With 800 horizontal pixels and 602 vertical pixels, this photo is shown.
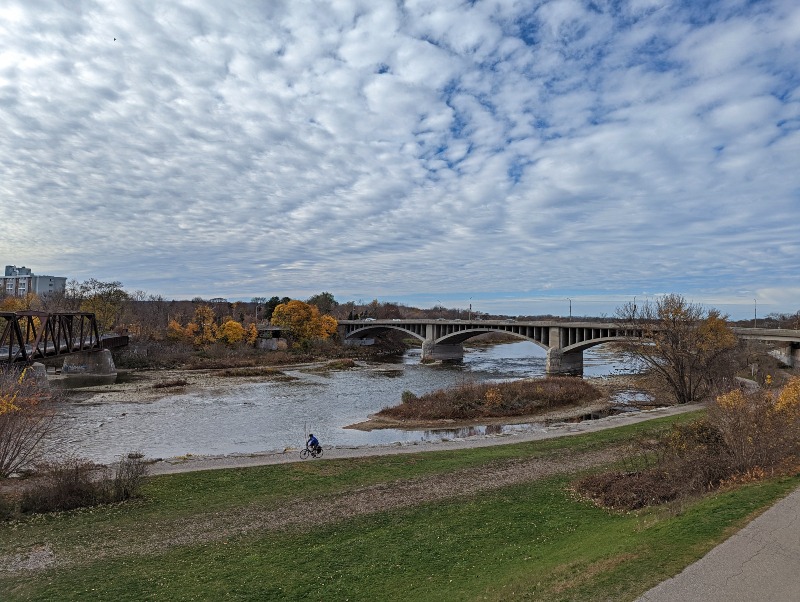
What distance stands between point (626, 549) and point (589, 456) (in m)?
11.9

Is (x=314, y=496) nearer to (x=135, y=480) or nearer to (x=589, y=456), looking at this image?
(x=135, y=480)

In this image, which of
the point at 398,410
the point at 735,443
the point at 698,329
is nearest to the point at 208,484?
the point at 735,443

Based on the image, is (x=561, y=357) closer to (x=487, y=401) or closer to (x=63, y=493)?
(x=487, y=401)

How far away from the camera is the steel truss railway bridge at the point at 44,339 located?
3962cm

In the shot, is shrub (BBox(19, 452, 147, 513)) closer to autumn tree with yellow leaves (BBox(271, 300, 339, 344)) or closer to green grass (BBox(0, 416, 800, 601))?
green grass (BBox(0, 416, 800, 601))

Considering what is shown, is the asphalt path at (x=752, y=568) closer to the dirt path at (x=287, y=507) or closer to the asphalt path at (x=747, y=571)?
the asphalt path at (x=747, y=571)

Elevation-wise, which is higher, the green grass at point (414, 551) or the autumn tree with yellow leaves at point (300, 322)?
the autumn tree with yellow leaves at point (300, 322)

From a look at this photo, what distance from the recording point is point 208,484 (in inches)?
717

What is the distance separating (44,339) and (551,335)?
2314 inches

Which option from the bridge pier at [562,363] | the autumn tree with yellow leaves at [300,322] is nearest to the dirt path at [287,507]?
the bridge pier at [562,363]

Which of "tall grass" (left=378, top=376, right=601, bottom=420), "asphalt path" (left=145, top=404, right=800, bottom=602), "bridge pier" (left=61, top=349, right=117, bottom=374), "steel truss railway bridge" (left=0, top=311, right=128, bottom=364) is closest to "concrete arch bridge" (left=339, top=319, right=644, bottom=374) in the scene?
"tall grass" (left=378, top=376, right=601, bottom=420)

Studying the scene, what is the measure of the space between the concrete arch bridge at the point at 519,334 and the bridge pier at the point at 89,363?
4622 centimetres

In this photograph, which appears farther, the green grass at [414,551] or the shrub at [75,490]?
the shrub at [75,490]

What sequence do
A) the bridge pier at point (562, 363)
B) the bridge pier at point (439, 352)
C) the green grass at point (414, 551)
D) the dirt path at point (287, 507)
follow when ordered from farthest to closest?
the bridge pier at point (439, 352), the bridge pier at point (562, 363), the dirt path at point (287, 507), the green grass at point (414, 551)
